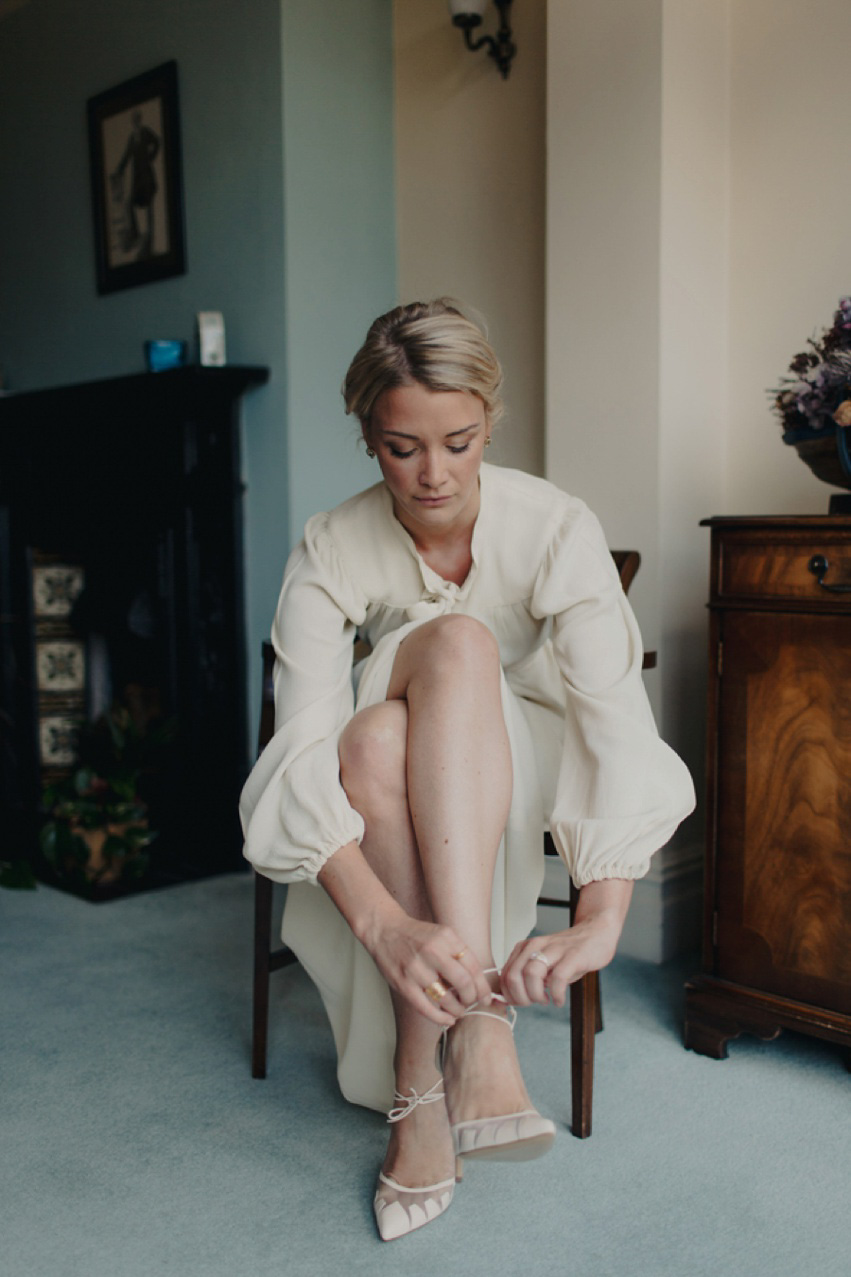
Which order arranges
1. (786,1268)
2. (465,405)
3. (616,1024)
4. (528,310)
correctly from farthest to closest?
(528,310) < (616,1024) < (465,405) < (786,1268)

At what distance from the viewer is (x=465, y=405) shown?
1518 mm

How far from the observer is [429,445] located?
152cm

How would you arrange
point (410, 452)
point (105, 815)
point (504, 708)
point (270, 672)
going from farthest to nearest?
point (105, 815), point (270, 672), point (504, 708), point (410, 452)

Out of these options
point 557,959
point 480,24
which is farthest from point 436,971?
point 480,24

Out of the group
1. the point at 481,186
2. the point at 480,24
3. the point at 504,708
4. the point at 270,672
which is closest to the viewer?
the point at 504,708

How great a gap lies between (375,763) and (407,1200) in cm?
55

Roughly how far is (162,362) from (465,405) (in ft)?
6.04

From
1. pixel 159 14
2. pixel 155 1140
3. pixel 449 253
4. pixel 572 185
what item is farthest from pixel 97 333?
pixel 155 1140

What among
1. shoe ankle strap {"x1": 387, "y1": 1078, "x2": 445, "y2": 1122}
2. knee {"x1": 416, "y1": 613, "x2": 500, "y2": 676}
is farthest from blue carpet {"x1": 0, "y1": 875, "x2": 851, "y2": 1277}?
knee {"x1": 416, "y1": 613, "x2": 500, "y2": 676}

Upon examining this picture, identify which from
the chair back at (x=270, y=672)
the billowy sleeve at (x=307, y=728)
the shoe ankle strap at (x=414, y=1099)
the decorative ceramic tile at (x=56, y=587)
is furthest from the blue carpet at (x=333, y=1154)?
the decorative ceramic tile at (x=56, y=587)

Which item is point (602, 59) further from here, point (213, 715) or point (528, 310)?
point (213, 715)

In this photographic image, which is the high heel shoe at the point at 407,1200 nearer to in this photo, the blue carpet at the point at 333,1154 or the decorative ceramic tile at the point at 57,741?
the blue carpet at the point at 333,1154

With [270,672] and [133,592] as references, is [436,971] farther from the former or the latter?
[133,592]

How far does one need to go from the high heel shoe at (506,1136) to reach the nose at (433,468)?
0.80 meters
